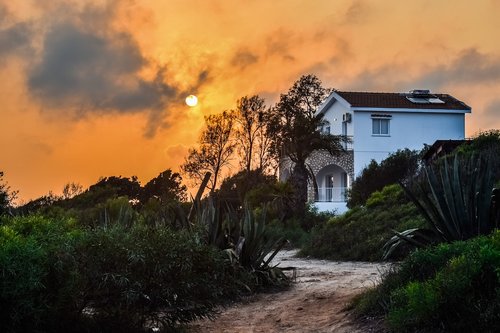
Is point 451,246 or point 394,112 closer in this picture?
point 451,246

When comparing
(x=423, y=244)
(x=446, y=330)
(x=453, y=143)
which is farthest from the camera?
(x=453, y=143)

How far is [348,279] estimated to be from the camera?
1417 centimetres

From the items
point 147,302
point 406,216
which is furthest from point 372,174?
point 147,302

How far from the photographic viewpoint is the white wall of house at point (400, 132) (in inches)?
1817

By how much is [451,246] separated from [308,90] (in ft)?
147

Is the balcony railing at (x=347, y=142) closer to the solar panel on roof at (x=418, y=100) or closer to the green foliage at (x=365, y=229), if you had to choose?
the solar panel on roof at (x=418, y=100)

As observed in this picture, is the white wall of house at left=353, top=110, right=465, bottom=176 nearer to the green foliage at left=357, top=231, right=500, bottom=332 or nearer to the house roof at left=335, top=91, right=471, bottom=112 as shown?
the house roof at left=335, top=91, right=471, bottom=112

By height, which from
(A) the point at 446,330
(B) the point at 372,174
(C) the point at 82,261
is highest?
(B) the point at 372,174

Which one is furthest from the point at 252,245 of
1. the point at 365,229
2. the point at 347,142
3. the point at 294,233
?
the point at 347,142

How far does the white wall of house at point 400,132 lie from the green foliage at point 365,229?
19.8 meters

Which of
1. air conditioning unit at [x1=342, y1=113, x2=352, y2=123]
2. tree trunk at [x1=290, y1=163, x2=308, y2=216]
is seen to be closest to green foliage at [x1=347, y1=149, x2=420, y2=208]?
tree trunk at [x1=290, y1=163, x2=308, y2=216]

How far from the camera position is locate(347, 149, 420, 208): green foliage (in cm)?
3579

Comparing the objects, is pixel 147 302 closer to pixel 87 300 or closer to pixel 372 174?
pixel 87 300

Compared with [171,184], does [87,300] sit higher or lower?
lower
